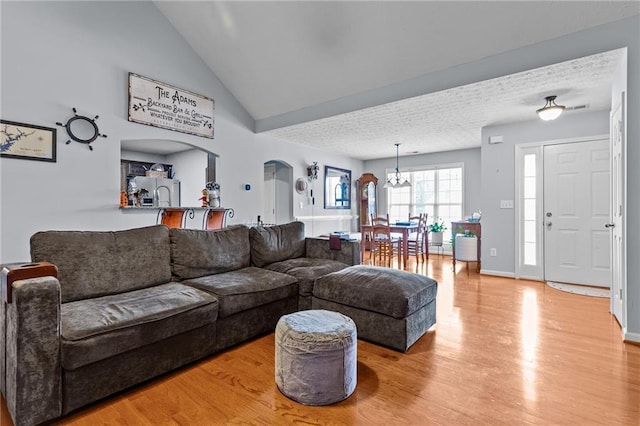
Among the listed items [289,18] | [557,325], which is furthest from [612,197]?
[289,18]

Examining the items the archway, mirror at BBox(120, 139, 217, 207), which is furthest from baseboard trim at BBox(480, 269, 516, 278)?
mirror at BBox(120, 139, 217, 207)

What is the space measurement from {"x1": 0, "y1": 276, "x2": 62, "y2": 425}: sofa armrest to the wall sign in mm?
2812

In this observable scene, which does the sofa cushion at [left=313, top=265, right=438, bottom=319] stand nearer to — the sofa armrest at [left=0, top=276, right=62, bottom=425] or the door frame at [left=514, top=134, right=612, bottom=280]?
the sofa armrest at [left=0, top=276, right=62, bottom=425]

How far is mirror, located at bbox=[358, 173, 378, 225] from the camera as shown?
26.8 ft

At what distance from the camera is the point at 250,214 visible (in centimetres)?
524

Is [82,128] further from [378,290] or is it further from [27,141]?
[378,290]

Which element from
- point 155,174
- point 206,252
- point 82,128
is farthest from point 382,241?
point 155,174

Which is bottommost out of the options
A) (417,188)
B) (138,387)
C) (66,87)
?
(138,387)

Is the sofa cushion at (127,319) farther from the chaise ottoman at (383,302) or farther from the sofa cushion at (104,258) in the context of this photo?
the chaise ottoman at (383,302)

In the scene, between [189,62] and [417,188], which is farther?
[417,188]

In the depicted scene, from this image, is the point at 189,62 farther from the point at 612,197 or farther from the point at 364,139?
the point at 612,197

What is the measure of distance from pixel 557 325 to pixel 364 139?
4130 mm

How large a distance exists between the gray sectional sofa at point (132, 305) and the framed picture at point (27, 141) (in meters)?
1.43

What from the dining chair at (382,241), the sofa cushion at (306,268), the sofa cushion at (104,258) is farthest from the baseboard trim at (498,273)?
the sofa cushion at (104,258)
